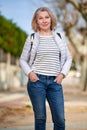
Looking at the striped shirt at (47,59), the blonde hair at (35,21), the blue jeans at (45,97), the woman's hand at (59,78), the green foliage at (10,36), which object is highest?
the blonde hair at (35,21)

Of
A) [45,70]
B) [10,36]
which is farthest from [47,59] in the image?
[10,36]

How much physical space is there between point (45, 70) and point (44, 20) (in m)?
0.63

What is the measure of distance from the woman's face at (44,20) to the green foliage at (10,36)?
2382 cm

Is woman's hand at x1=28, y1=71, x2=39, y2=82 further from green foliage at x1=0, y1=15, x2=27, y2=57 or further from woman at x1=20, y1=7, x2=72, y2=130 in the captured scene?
green foliage at x1=0, y1=15, x2=27, y2=57

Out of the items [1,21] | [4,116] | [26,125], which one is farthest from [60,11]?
[26,125]

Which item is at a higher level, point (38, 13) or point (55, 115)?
point (38, 13)

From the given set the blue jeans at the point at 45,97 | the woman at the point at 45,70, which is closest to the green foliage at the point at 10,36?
the woman at the point at 45,70

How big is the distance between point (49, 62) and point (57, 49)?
0.65 ft

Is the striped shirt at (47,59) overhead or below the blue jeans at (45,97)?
overhead

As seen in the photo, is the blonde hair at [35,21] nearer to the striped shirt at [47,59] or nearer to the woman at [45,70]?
the woman at [45,70]

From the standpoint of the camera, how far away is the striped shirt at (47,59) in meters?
5.53

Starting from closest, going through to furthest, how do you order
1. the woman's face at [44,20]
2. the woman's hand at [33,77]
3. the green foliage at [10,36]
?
the woman's hand at [33,77] < the woman's face at [44,20] < the green foliage at [10,36]

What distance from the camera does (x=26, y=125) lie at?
9.72 metres

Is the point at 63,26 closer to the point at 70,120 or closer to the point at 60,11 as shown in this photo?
the point at 60,11
